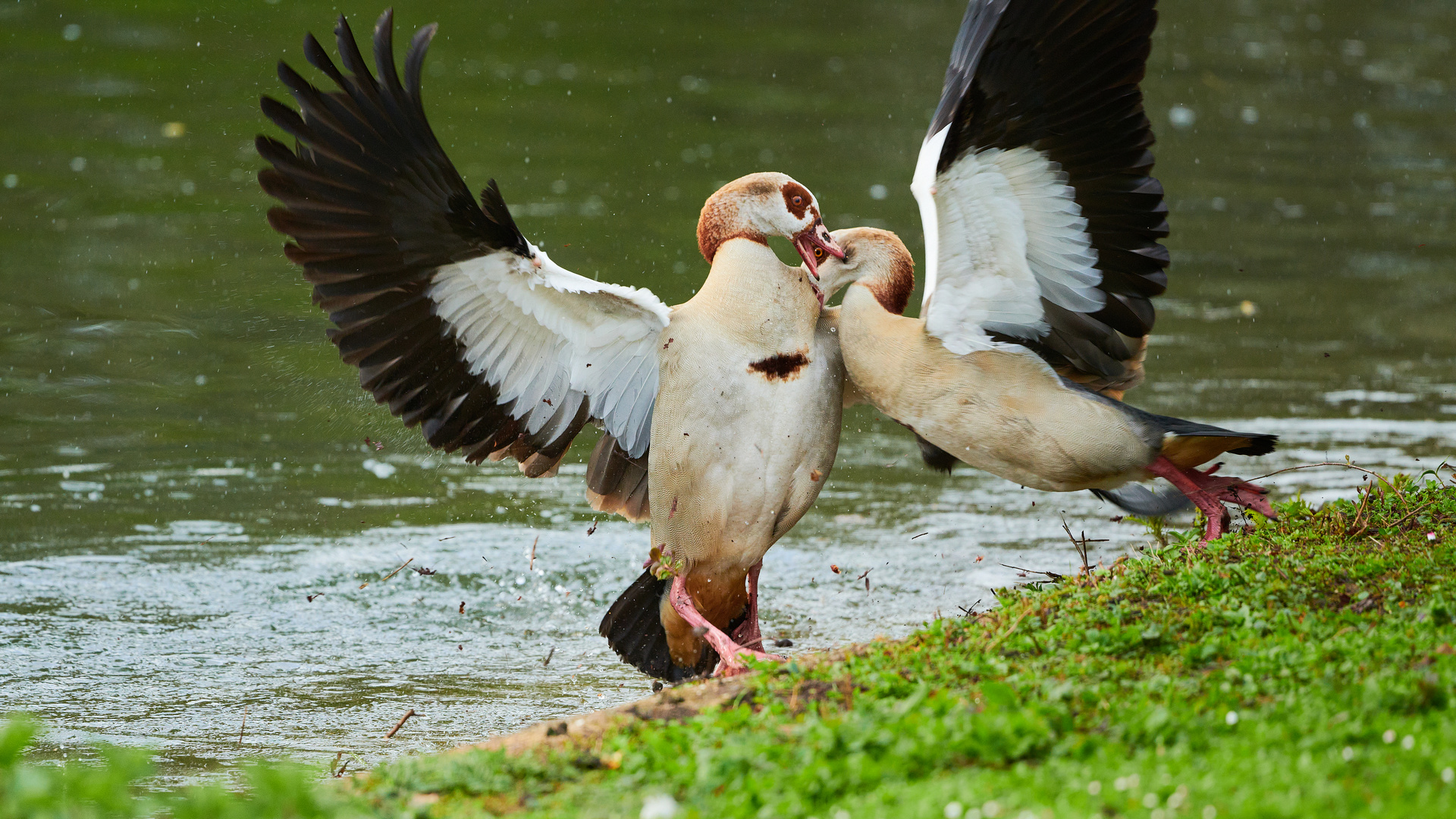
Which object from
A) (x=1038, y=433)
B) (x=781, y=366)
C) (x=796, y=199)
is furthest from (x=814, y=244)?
(x=1038, y=433)

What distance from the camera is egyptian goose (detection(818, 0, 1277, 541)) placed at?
4660mm

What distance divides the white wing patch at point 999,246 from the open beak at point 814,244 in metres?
0.49

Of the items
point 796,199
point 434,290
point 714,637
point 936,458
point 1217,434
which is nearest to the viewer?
point 1217,434

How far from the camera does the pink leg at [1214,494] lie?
16.2 ft

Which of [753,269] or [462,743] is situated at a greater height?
[753,269]

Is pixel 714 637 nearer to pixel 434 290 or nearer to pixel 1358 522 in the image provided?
pixel 434 290

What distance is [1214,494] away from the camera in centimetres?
495

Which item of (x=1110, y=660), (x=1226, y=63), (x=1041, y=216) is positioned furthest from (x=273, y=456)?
(x=1226, y=63)

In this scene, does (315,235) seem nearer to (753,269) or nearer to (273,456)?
(753,269)

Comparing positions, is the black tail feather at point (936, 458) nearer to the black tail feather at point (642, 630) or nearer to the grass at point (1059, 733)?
the black tail feather at point (642, 630)

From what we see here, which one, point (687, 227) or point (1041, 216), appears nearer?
point (1041, 216)

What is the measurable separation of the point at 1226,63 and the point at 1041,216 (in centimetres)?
1247

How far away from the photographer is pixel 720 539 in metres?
5.09

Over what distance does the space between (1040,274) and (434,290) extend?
197 centimetres
